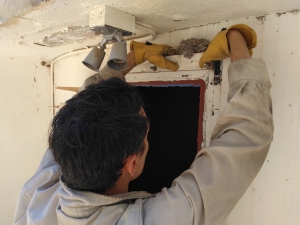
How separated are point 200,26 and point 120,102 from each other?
1.98 feet

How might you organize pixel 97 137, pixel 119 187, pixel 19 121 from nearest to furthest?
1. pixel 97 137
2. pixel 119 187
3. pixel 19 121

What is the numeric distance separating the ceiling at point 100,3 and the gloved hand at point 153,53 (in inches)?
4.0

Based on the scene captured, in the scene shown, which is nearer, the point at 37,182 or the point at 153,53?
the point at 37,182

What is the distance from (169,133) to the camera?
128 cm

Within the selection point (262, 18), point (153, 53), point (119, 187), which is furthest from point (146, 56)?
point (119, 187)

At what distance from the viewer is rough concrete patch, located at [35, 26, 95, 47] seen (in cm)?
124

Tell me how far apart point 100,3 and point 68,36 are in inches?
22.3

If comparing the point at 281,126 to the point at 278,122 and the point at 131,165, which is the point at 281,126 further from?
the point at 131,165

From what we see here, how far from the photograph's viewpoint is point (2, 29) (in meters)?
1.19

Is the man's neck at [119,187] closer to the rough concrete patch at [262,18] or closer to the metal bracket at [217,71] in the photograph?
the metal bracket at [217,71]

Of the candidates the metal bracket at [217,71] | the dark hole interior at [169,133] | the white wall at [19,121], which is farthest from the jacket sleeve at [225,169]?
the white wall at [19,121]

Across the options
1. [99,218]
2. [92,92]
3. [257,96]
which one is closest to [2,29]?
[92,92]

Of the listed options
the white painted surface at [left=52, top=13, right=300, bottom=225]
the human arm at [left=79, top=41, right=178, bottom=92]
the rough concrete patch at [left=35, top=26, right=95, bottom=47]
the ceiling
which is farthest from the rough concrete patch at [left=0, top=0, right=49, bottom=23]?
the white painted surface at [left=52, top=13, right=300, bottom=225]

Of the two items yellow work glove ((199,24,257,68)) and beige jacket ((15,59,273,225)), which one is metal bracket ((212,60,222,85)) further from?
beige jacket ((15,59,273,225))
